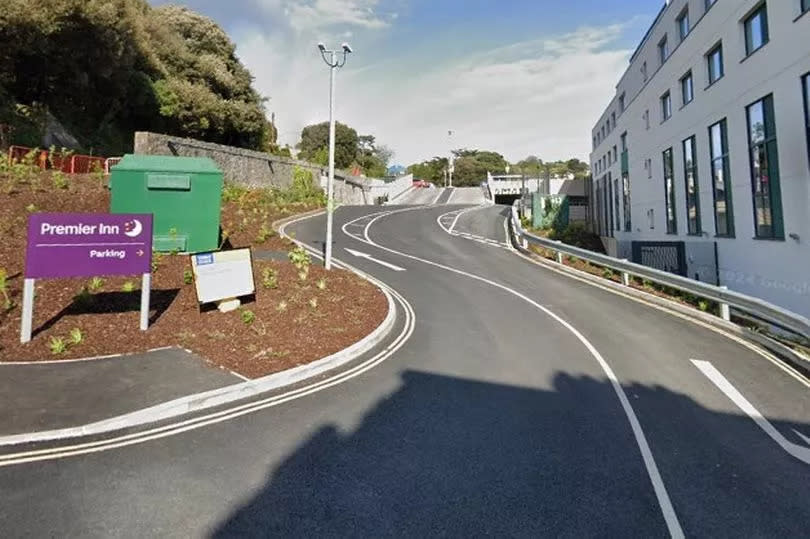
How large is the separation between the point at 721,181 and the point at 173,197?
61.7 ft

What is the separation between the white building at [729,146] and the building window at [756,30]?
2.3 inches

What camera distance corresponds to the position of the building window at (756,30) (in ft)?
47.3

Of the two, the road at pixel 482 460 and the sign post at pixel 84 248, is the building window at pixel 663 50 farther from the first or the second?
the sign post at pixel 84 248

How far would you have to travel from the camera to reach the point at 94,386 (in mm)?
6406

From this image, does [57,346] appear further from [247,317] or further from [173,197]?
[173,197]

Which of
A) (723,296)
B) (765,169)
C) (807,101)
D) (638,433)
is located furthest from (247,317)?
(765,169)

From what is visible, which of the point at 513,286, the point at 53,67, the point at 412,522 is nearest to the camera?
the point at 412,522

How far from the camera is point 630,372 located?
8.03 metres

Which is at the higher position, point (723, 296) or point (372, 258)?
point (372, 258)

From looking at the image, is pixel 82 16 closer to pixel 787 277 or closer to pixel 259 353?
pixel 259 353

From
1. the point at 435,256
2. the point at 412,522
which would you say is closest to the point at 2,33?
the point at 435,256

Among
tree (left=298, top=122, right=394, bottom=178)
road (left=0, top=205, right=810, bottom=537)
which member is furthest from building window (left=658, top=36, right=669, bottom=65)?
tree (left=298, top=122, right=394, bottom=178)

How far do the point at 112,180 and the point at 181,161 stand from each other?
6.14 ft

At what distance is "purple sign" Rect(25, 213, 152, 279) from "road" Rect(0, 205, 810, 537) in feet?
15.2
